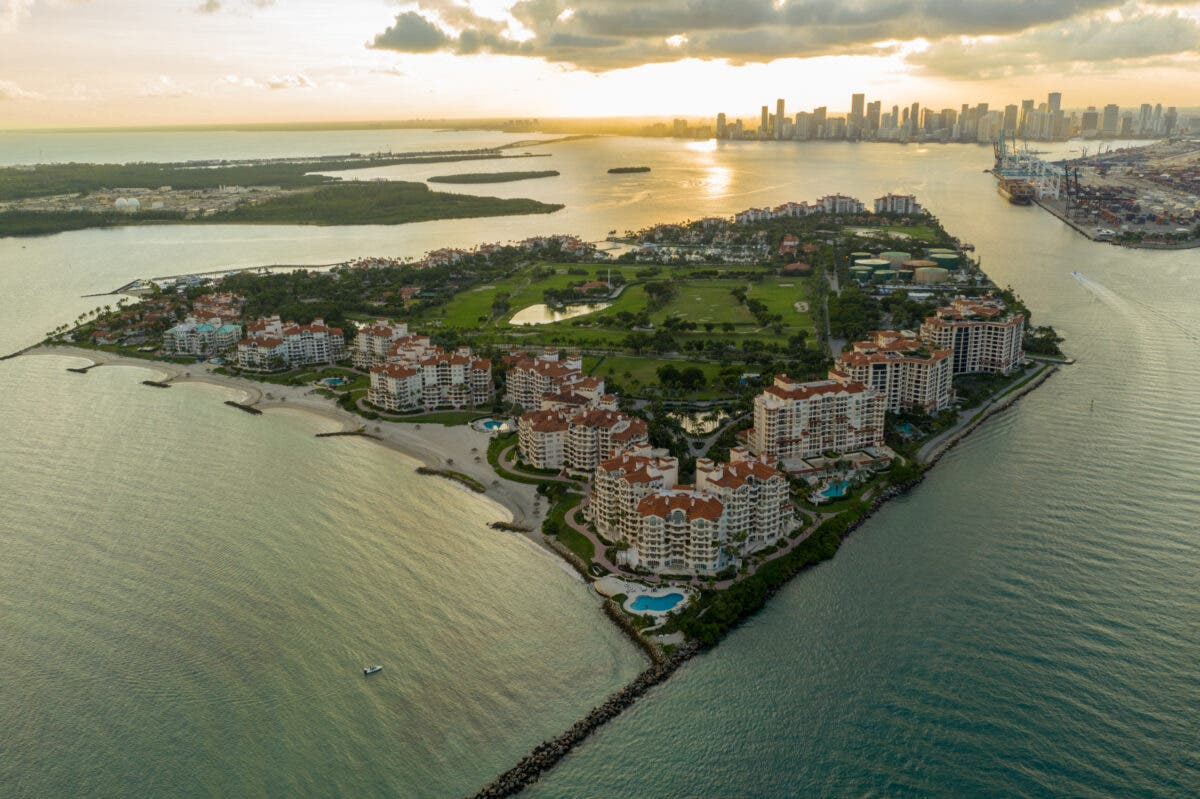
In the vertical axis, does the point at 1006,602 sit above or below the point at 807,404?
below

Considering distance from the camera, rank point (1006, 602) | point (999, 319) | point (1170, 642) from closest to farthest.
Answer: point (1170, 642), point (1006, 602), point (999, 319)

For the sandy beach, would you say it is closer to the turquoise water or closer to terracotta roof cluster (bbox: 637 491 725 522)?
terracotta roof cluster (bbox: 637 491 725 522)

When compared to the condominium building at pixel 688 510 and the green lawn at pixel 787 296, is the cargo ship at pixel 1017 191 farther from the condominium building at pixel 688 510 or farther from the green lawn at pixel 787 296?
the condominium building at pixel 688 510

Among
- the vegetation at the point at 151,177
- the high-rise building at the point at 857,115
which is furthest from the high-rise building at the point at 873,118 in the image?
the vegetation at the point at 151,177

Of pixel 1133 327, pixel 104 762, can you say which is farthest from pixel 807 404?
pixel 1133 327

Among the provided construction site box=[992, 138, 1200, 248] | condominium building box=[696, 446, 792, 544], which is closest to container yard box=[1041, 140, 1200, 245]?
construction site box=[992, 138, 1200, 248]

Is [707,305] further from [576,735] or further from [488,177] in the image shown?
[488,177]

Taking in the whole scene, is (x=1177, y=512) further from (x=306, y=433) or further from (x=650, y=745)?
(x=306, y=433)
